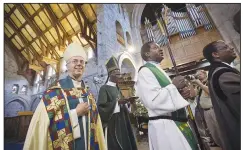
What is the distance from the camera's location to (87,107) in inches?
47.1

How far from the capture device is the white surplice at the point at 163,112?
106cm

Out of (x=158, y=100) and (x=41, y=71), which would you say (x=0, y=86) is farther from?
(x=41, y=71)

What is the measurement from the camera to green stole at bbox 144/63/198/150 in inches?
42.8

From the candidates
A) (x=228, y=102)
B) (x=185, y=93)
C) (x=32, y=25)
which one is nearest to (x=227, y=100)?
(x=228, y=102)

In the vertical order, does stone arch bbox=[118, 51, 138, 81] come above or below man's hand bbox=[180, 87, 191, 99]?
above

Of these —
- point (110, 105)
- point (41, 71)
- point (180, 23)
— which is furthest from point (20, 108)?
point (180, 23)

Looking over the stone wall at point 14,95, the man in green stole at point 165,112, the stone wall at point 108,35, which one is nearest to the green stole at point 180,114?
the man in green stole at point 165,112

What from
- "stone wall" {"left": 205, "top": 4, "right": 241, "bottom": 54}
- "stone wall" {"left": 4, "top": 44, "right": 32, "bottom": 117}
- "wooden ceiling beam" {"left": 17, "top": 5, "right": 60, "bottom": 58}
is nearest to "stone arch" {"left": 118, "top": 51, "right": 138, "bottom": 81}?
"stone wall" {"left": 205, "top": 4, "right": 241, "bottom": 54}

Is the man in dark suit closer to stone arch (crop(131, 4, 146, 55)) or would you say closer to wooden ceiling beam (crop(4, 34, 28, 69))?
stone arch (crop(131, 4, 146, 55))

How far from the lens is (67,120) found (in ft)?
3.61

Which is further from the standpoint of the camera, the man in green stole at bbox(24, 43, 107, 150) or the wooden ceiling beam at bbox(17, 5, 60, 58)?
the wooden ceiling beam at bbox(17, 5, 60, 58)

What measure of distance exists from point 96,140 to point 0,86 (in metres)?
0.94

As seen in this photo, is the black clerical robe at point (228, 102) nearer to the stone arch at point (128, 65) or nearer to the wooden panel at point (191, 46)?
the stone arch at point (128, 65)

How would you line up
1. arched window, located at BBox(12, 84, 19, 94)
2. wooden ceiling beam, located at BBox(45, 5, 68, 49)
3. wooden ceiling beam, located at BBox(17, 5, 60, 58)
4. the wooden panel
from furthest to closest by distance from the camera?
arched window, located at BBox(12, 84, 19, 94) → wooden ceiling beam, located at BBox(17, 5, 60, 58) → wooden ceiling beam, located at BBox(45, 5, 68, 49) → the wooden panel
